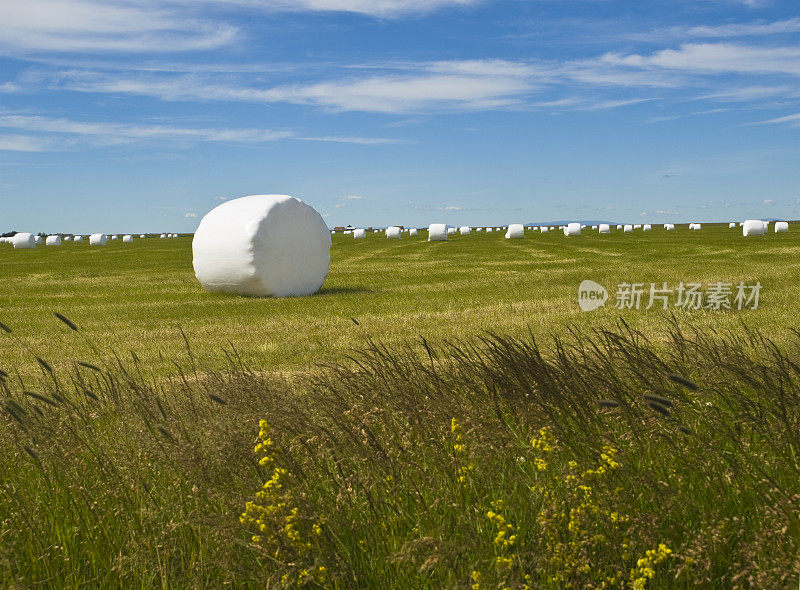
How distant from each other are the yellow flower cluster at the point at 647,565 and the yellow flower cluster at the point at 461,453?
925 millimetres

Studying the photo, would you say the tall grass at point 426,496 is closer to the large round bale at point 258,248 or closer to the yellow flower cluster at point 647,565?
the yellow flower cluster at point 647,565

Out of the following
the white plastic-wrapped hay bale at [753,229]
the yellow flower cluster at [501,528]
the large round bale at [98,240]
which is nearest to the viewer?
the yellow flower cluster at [501,528]

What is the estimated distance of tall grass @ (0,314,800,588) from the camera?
10.4 feet

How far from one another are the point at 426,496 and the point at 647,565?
116cm

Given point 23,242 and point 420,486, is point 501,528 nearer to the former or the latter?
point 420,486

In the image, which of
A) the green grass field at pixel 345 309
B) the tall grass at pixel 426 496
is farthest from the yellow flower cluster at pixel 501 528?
the green grass field at pixel 345 309

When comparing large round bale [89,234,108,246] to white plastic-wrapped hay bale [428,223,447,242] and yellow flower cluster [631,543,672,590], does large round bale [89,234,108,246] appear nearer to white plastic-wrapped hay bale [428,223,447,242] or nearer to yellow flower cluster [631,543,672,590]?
white plastic-wrapped hay bale [428,223,447,242]

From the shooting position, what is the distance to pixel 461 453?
13.8 feet

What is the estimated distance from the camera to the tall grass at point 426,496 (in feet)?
10.4

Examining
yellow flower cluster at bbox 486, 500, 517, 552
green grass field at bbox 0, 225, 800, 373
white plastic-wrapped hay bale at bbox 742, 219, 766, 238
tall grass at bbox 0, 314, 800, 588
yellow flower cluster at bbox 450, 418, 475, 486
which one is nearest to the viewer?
yellow flower cluster at bbox 486, 500, 517, 552

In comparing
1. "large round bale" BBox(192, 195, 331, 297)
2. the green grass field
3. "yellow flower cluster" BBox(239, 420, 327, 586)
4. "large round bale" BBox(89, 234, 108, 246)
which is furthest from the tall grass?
"large round bale" BBox(89, 234, 108, 246)

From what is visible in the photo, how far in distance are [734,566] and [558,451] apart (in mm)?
1096

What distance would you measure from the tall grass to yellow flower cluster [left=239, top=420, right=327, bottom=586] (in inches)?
0.5

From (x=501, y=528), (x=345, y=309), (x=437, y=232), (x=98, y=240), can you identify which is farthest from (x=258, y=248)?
(x=98, y=240)
